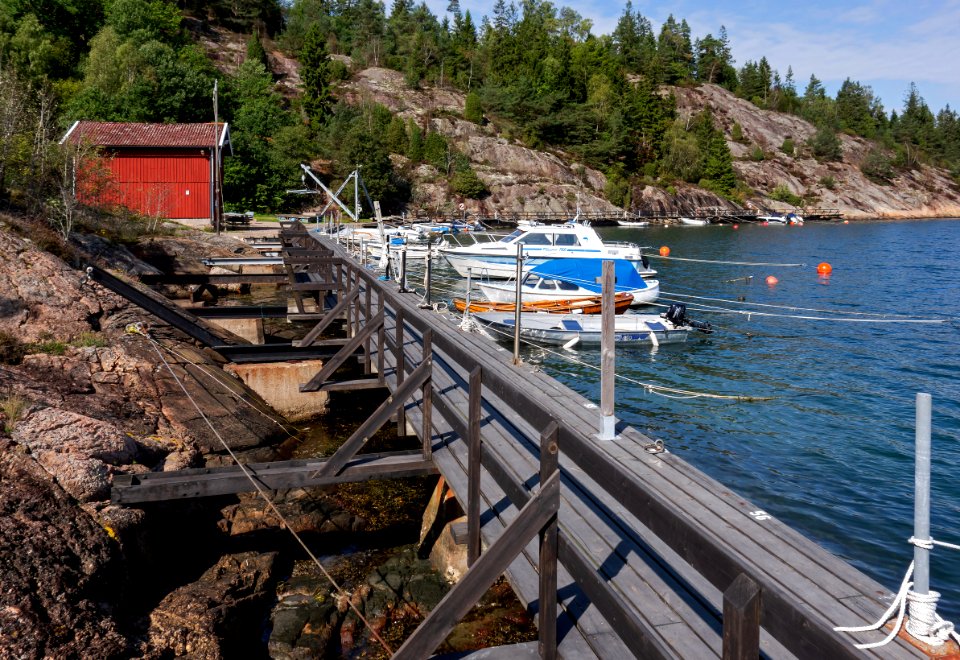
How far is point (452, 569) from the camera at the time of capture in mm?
7570

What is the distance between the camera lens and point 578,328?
23031 mm

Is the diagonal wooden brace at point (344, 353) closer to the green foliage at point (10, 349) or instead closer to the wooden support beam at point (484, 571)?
the green foliage at point (10, 349)

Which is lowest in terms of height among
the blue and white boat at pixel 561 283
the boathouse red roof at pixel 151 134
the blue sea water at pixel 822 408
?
the blue sea water at pixel 822 408

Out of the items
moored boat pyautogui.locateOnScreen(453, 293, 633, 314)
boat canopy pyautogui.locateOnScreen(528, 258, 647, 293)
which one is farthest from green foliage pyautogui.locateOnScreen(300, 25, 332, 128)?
moored boat pyautogui.locateOnScreen(453, 293, 633, 314)

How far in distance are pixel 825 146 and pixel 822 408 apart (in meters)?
140

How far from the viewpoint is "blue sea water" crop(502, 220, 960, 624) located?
1122cm

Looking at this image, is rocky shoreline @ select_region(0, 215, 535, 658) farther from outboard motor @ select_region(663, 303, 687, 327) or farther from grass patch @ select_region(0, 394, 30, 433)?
outboard motor @ select_region(663, 303, 687, 327)

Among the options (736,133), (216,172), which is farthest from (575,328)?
(736,133)

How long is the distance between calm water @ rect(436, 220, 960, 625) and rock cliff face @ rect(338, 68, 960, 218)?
56.1 metres

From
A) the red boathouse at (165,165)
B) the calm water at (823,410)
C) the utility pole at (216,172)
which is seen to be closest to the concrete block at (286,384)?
the calm water at (823,410)

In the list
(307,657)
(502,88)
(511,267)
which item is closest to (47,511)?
(307,657)

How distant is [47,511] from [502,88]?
11318cm

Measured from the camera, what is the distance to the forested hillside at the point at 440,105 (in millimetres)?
64250

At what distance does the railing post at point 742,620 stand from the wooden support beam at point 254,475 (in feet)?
16.8
